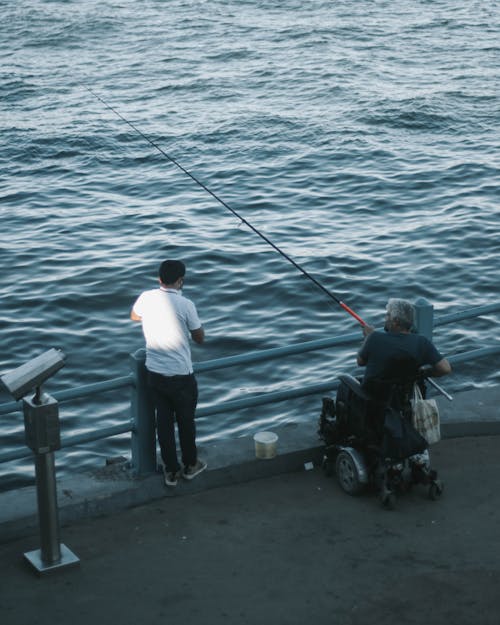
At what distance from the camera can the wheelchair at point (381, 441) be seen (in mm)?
7297

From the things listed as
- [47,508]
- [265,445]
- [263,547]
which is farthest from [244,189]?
[47,508]

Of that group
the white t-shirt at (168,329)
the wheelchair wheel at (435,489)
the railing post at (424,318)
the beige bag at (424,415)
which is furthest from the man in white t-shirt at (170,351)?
the railing post at (424,318)

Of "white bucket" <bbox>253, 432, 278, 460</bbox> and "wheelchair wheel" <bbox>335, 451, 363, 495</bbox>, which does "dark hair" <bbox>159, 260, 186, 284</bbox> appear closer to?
"white bucket" <bbox>253, 432, 278, 460</bbox>

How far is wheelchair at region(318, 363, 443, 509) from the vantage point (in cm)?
730

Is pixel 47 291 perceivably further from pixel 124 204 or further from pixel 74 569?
pixel 74 569

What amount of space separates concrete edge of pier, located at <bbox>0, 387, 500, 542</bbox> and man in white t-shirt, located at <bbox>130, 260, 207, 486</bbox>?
1.23 ft

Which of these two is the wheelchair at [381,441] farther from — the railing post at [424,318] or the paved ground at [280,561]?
the railing post at [424,318]

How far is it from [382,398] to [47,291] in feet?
32.7

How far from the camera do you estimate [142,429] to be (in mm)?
7672

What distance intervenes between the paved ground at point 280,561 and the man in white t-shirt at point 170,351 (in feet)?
1.90

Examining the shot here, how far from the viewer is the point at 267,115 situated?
2752cm

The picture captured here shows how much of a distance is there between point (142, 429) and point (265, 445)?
2.88ft

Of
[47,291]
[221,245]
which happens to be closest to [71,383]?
[47,291]

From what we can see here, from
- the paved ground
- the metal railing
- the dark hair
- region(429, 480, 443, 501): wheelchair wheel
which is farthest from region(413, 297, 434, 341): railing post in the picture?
the dark hair
